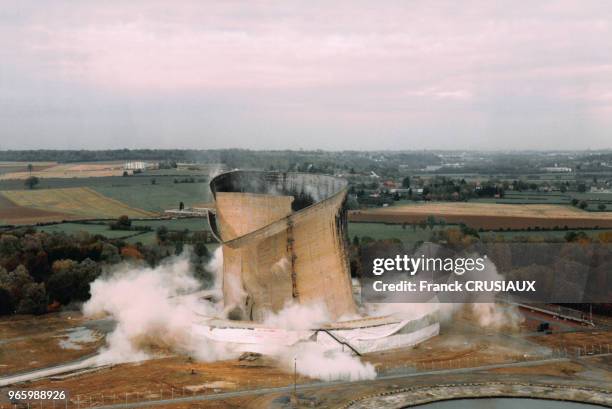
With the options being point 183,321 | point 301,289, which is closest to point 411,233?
point 301,289

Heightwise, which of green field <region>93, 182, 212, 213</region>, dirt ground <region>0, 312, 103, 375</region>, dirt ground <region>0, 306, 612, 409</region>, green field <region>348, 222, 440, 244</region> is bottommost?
dirt ground <region>0, 312, 103, 375</region>

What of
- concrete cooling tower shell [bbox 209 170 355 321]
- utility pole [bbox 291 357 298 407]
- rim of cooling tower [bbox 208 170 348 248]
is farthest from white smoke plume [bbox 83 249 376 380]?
rim of cooling tower [bbox 208 170 348 248]

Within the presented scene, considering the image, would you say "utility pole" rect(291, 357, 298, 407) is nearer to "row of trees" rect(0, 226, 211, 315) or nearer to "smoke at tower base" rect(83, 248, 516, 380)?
"smoke at tower base" rect(83, 248, 516, 380)

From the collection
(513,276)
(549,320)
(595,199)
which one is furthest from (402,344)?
(595,199)

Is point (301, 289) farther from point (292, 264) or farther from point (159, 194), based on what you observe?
point (159, 194)

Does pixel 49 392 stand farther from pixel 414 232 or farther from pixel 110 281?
pixel 414 232

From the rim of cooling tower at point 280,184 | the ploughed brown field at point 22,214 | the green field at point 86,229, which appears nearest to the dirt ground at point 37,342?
the rim of cooling tower at point 280,184
